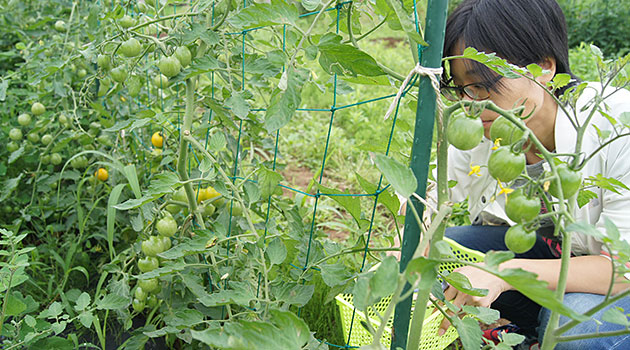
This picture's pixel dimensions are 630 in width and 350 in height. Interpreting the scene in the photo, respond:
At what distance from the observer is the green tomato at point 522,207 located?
1.97 ft

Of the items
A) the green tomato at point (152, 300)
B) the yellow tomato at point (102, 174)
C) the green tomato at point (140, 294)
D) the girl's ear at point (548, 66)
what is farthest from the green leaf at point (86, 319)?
the girl's ear at point (548, 66)

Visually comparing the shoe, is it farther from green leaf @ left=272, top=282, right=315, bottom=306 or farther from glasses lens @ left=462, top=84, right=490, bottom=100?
green leaf @ left=272, top=282, right=315, bottom=306

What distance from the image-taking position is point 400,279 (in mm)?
626

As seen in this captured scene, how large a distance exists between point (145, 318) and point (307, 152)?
5.50ft

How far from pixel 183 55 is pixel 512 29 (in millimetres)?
798

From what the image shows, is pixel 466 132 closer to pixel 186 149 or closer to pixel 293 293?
pixel 293 293

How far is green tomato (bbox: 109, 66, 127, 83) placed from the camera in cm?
121

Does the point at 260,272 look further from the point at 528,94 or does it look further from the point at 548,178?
the point at 528,94

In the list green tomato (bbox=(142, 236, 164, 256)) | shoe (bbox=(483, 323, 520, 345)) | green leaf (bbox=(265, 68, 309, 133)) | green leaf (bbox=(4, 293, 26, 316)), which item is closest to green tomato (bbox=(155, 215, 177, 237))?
green tomato (bbox=(142, 236, 164, 256))

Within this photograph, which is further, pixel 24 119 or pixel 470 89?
pixel 24 119

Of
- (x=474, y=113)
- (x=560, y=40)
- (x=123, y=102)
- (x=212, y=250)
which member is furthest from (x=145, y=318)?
(x=560, y=40)

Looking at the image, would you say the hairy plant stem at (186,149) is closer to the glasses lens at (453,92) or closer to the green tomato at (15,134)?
the glasses lens at (453,92)

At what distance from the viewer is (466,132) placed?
648 mm

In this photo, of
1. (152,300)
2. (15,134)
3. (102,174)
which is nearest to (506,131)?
(152,300)
